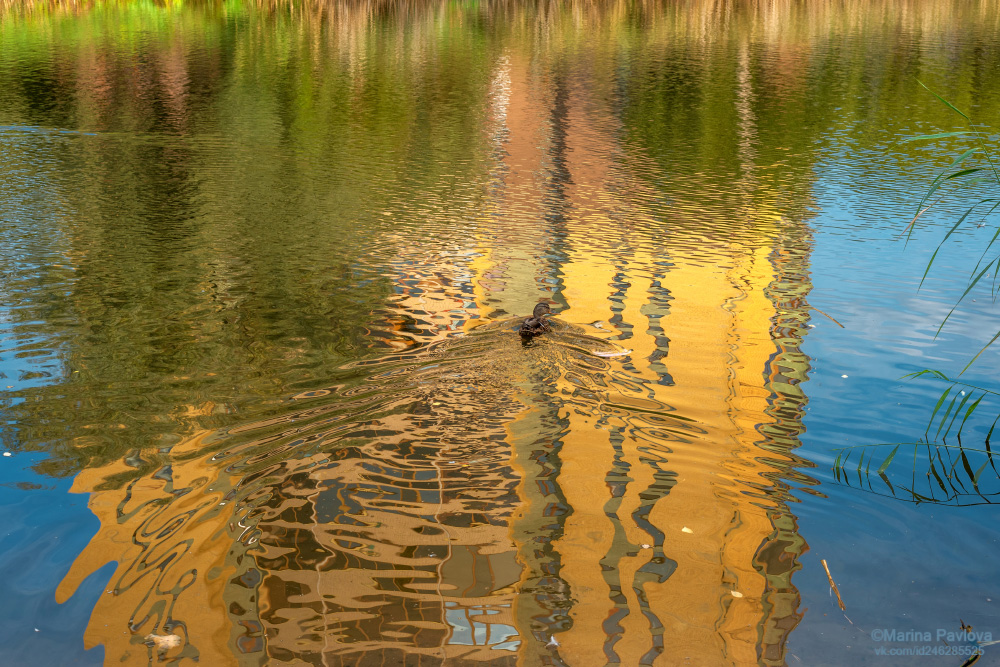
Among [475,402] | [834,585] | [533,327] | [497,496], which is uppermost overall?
[533,327]

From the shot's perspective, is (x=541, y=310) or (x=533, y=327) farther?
(x=541, y=310)

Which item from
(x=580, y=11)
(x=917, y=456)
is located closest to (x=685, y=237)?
(x=917, y=456)

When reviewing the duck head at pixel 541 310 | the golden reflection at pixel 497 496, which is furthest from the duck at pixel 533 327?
the golden reflection at pixel 497 496

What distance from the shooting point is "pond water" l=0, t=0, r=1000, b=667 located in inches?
143

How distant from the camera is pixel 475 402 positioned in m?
5.29

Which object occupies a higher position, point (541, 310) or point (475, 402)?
point (541, 310)

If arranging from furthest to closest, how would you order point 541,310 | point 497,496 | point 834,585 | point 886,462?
1. point 541,310
2. point 886,462
3. point 497,496
4. point 834,585

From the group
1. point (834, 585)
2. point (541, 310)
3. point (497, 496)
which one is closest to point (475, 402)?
point (497, 496)

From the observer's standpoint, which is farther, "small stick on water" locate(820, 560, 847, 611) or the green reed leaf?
the green reed leaf

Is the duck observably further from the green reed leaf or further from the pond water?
the green reed leaf

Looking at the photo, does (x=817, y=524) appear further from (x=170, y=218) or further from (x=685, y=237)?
(x=170, y=218)

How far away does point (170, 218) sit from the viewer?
31.1 feet

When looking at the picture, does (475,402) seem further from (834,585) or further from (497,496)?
(834,585)

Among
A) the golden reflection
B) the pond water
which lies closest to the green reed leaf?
the pond water
